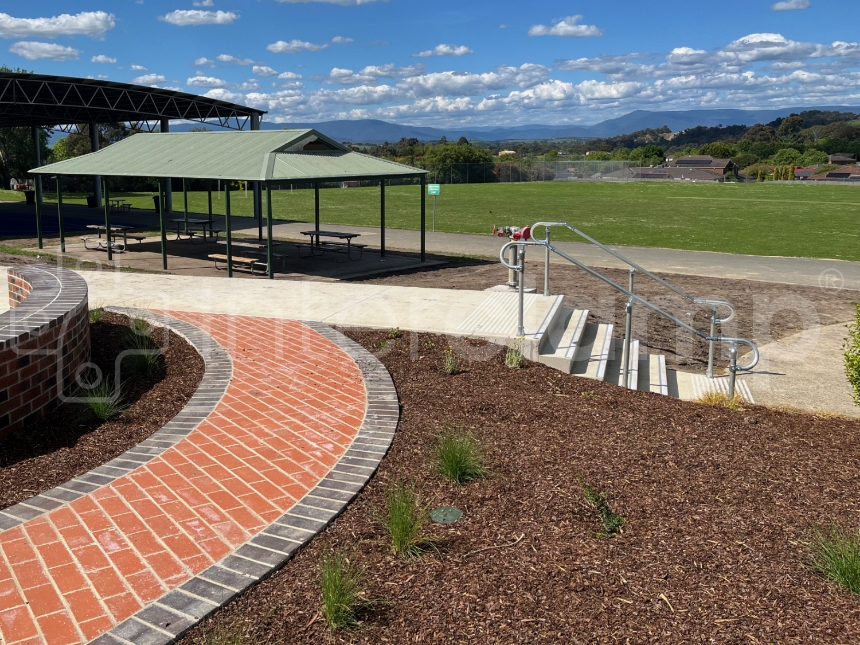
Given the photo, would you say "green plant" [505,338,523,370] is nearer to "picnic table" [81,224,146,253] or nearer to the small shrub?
the small shrub

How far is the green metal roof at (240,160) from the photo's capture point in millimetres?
16047

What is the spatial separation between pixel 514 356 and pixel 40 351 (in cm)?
410

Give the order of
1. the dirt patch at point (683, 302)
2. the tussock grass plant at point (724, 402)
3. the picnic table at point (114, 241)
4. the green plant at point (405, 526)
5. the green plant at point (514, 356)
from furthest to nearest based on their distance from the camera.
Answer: the picnic table at point (114, 241)
the dirt patch at point (683, 302)
the green plant at point (514, 356)
the tussock grass plant at point (724, 402)
the green plant at point (405, 526)

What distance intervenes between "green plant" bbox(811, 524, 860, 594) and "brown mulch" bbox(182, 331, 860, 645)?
0.19 ft

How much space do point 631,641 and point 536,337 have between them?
479cm

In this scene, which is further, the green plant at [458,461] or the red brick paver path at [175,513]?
the green plant at [458,461]

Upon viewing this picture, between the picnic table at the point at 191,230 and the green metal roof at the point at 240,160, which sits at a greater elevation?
the green metal roof at the point at 240,160

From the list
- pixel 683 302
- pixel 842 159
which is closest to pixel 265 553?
pixel 683 302

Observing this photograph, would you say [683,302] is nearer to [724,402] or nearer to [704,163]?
[724,402]

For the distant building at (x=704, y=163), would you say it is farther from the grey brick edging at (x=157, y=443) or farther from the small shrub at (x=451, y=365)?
the grey brick edging at (x=157, y=443)

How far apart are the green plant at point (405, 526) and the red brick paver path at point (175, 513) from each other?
27.0 inches

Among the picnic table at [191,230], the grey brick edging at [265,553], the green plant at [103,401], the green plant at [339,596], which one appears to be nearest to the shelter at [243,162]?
the picnic table at [191,230]

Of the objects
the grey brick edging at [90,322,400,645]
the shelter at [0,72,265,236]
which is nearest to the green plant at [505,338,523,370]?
the grey brick edging at [90,322,400,645]

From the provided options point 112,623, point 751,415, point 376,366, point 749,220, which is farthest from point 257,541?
point 749,220
